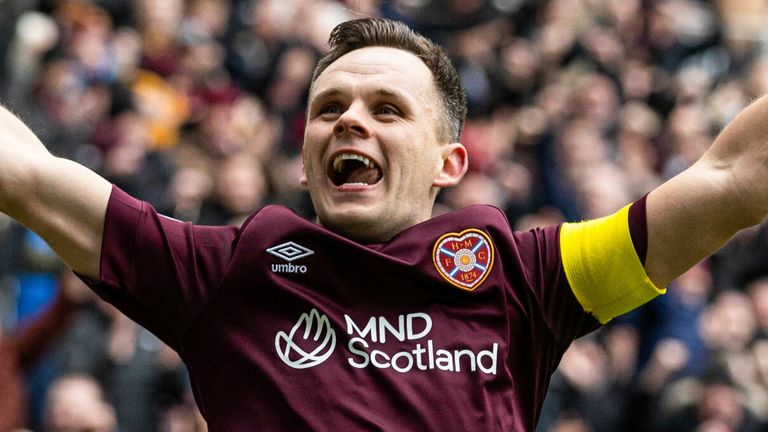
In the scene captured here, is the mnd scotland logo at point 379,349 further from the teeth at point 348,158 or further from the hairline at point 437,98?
the hairline at point 437,98

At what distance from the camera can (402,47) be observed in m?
4.03

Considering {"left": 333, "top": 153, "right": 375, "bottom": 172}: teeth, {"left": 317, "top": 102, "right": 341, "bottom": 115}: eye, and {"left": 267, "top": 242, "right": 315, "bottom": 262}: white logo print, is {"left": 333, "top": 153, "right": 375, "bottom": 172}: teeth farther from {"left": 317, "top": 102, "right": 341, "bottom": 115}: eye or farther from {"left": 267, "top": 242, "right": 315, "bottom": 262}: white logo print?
{"left": 267, "top": 242, "right": 315, "bottom": 262}: white logo print

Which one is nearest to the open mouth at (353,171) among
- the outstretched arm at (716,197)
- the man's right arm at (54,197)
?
the man's right arm at (54,197)

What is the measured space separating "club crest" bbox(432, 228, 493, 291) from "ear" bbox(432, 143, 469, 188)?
0.39 meters

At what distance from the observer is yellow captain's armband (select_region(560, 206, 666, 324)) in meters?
3.57

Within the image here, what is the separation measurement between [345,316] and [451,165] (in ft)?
2.58

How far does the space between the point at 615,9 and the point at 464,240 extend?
11.0 metres

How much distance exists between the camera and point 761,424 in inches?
386

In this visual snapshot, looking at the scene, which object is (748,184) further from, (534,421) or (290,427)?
(290,427)

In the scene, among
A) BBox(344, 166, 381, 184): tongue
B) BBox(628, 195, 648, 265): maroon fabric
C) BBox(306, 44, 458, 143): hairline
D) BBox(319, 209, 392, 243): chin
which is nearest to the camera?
BBox(628, 195, 648, 265): maroon fabric

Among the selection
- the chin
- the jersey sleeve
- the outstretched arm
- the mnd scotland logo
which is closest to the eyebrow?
the chin

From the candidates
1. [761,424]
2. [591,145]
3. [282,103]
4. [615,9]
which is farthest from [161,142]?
[615,9]

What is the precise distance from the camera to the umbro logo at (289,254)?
11.7 ft

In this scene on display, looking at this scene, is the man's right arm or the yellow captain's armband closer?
the man's right arm
